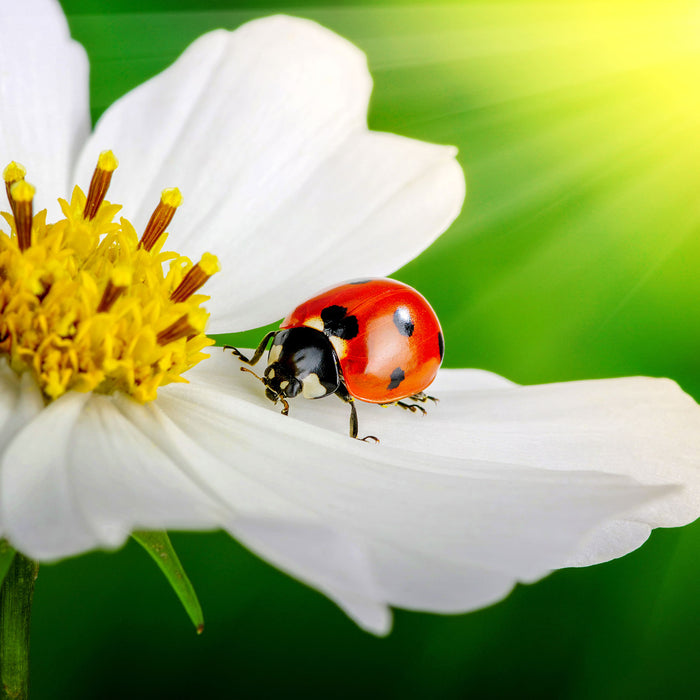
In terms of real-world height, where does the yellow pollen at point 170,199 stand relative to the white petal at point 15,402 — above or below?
above

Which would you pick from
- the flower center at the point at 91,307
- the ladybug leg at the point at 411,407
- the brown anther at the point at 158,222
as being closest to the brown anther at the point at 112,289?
the flower center at the point at 91,307

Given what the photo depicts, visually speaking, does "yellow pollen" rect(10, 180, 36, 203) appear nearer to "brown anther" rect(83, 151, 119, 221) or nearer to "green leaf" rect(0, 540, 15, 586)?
"brown anther" rect(83, 151, 119, 221)

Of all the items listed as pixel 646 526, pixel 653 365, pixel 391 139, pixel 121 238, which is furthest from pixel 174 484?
pixel 653 365

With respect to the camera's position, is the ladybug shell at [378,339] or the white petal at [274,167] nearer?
the ladybug shell at [378,339]

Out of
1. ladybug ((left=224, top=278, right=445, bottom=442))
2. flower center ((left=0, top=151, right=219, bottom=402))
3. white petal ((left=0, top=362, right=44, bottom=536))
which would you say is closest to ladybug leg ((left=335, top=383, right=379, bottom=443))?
ladybug ((left=224, top=278, right=445, bottom=442))

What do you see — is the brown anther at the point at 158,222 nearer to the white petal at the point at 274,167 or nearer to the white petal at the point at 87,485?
the white petal at the point at 274,167

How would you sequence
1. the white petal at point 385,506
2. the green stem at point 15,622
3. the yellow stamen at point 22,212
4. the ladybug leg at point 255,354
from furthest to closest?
the ladybug leg at point 255,354
the yellow stamen at point 22,212
the green stem at point 15,622
the white petal at point 385,506
